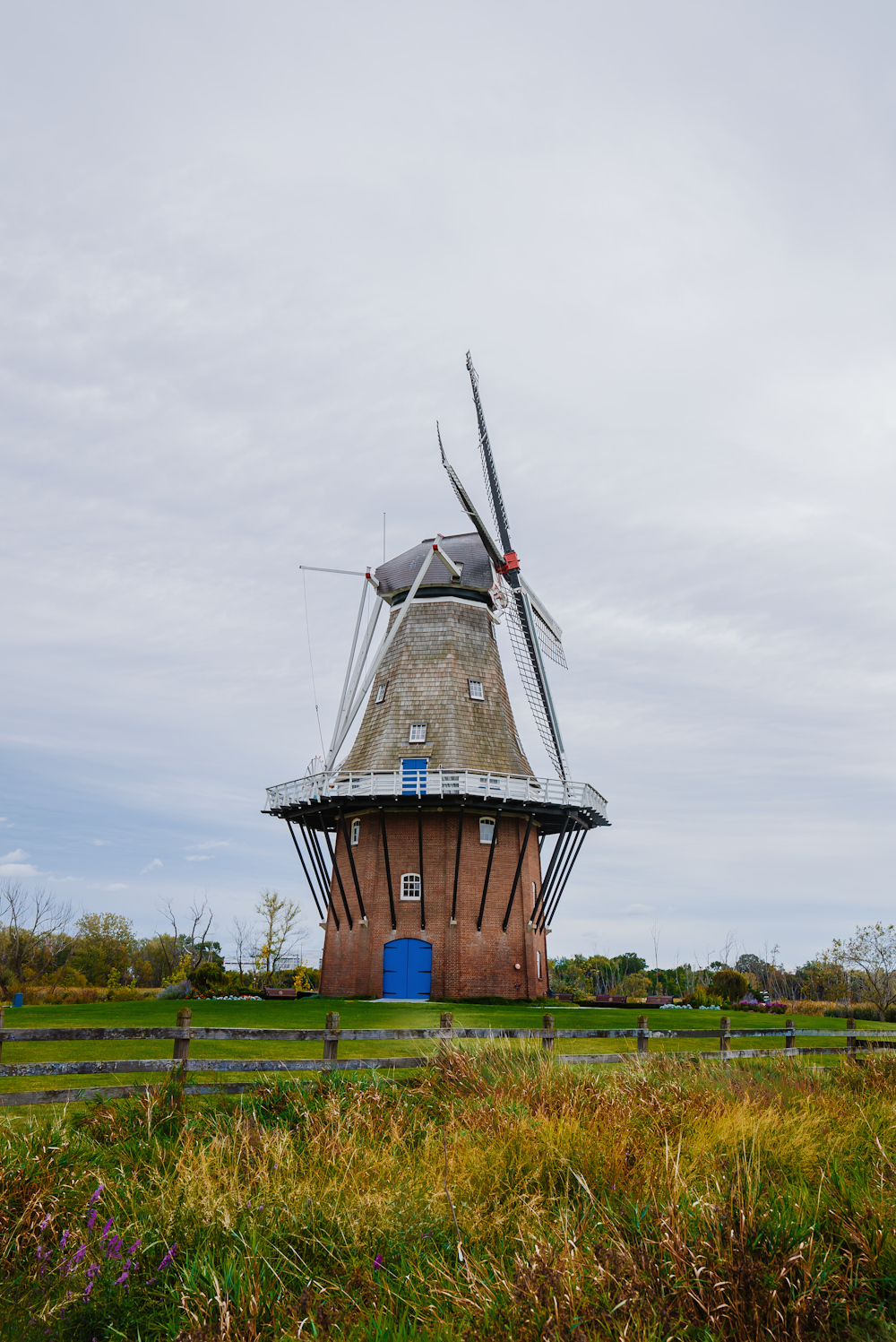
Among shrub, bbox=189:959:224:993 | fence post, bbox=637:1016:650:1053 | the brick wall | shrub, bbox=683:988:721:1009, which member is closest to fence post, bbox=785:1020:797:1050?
fence post, bbox=637:1016:650:1053

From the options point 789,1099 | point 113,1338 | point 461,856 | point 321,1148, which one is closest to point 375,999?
point 461,856

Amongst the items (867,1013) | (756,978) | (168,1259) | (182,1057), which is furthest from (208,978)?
(756,978)

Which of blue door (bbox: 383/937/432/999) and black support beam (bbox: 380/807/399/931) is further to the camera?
blue door (bbox: 383/937/432/999)

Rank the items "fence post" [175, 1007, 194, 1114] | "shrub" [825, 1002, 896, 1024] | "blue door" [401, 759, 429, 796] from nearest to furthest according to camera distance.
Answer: "fence post" [175, 1007, 194, 1114], "blue door" [401, 759, 429, 796], "shrub" [825, 1002, 896, 1024]

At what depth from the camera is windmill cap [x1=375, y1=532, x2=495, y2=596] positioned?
31884 millimetres

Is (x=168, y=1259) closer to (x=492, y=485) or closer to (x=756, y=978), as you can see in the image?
Answer: (x=492, y=485)

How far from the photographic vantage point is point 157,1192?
624cm

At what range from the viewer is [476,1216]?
17.9 ft

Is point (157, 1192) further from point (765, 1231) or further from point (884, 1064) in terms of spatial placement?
point (884, 1064)

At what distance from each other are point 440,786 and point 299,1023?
943 cm

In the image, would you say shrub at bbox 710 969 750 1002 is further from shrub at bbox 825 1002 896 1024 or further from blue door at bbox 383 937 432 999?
blue door at bbox 383 937 432 999

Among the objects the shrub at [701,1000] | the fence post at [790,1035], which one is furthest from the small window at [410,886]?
the fence post at [790,1035]

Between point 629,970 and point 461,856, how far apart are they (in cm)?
7283

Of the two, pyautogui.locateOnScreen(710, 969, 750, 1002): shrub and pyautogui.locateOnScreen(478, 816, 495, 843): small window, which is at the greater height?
pyautogui.locateOnScreen(478, 816, 495, 843): small window
